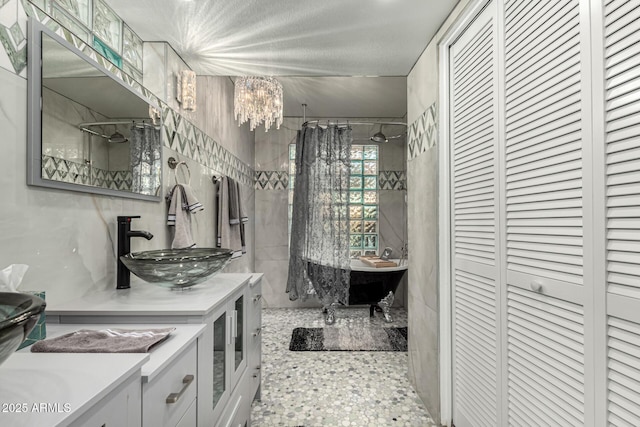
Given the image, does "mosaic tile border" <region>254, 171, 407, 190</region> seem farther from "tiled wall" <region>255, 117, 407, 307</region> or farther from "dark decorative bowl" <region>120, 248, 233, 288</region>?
"dark decorative bowl" <region>120, 248, 233, 288</region>

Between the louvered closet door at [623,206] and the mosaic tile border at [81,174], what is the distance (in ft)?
5.52

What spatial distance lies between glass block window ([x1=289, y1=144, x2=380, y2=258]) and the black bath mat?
1.24 m

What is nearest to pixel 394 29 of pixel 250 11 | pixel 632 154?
pixel 250 11

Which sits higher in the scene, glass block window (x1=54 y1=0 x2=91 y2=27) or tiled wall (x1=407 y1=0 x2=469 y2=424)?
glass block window (x1=54 y1=0 x2=91 y2=27)

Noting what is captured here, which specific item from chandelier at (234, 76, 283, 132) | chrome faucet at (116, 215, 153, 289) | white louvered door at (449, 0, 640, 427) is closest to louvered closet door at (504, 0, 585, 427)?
white louvered door at (449, 0, 640, 427)

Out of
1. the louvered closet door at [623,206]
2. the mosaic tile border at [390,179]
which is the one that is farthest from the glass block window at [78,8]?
the mosaic tile border at [390,179]

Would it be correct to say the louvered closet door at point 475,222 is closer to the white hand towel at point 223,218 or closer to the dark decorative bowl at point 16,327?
the dark decorative bowl at point 16,327

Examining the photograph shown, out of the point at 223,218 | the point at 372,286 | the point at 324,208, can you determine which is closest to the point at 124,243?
the point at 223,218

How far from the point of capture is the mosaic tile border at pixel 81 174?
3.55 ft

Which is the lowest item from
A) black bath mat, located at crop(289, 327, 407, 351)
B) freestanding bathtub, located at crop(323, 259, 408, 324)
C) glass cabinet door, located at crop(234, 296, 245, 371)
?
black bath mat, located at crop(289, 327, 407, 351)

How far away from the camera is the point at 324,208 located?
11.0 ft

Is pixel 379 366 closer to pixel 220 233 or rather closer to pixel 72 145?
pixel 220 233

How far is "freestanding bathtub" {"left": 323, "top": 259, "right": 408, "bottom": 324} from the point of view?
355cm

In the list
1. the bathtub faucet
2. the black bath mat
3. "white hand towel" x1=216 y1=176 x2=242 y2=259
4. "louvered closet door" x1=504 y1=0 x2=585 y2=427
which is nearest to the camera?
"louvered closet door" x1=504 y1=0 x2=585 y2=427
